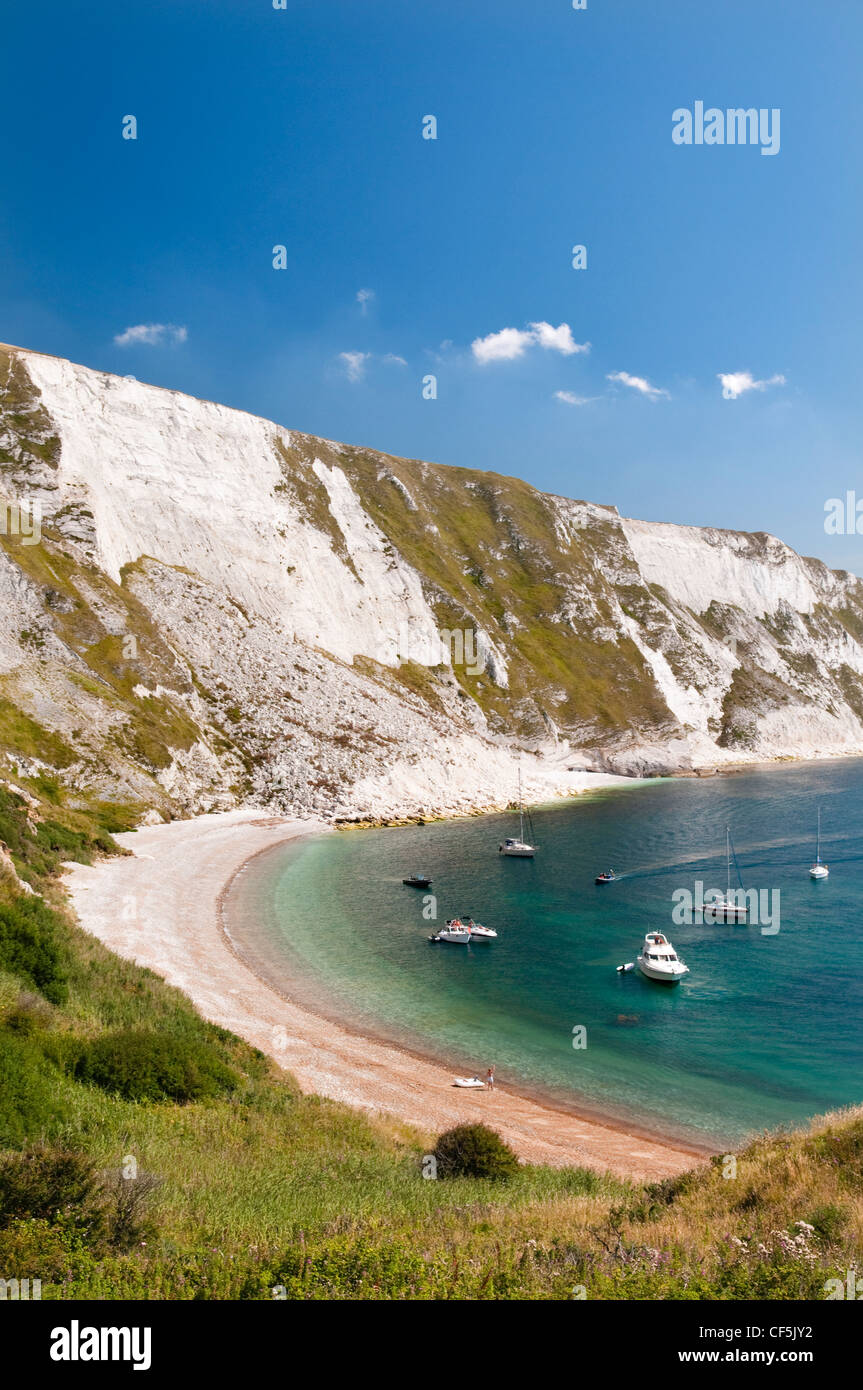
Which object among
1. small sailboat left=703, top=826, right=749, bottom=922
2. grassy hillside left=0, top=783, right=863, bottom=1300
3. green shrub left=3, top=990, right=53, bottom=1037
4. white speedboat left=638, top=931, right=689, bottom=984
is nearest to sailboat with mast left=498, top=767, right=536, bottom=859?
small sailboat left=703, top=826, right=749, bottom=922

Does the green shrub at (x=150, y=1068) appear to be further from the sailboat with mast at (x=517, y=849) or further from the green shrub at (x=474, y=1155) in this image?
the sailboat with mast at (x=517, y=849)

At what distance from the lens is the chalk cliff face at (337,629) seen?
2884 inches

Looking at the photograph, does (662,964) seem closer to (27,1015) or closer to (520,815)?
(27,1015)

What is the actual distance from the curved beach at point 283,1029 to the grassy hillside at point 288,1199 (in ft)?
13.5

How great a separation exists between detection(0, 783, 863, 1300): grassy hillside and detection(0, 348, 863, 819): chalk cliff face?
143 ft

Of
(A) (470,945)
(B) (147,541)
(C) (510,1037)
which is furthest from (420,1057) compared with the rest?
(B) (147,541)

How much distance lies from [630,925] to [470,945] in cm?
1091

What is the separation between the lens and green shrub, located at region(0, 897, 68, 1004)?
70.8 ft

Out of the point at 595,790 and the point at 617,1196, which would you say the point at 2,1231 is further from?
the point at 595,790

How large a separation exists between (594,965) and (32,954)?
28.5 metres

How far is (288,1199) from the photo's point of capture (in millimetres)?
12648

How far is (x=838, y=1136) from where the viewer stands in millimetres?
14125

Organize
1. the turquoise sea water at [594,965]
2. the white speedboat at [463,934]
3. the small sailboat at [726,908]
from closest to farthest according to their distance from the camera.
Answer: the turquoise sea water at [594,965], the white speedboat at [463,934], the small sailboat at [726,908]

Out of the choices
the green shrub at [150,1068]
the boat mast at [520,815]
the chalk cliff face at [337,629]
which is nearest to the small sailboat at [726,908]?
the boat mast at [520,815]
